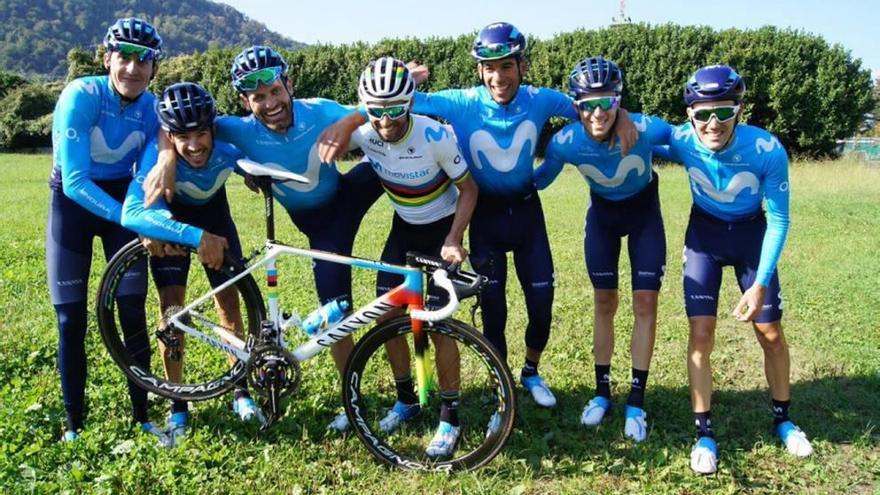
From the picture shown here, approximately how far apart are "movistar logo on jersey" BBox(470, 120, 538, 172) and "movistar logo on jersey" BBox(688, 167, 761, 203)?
1.10m

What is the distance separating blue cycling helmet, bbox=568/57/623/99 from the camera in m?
4.10

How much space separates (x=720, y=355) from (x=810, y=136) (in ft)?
74.6

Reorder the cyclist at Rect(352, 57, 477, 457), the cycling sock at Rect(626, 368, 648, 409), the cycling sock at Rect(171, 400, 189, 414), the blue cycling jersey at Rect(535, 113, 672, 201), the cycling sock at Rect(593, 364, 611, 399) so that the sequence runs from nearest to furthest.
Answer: the cyclist at Rect(352, 57, 477, 457) → the blue cycling jersey at Rect(535, 113, 672, 201) → the cycling sock at Rect(171, 400, 189, 414) → the cycling sock at Rect(626, 368, 648, 409) → the cycling sock at Rect(593, 364, 611, 399)

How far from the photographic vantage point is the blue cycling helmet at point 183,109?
3879 millimetres

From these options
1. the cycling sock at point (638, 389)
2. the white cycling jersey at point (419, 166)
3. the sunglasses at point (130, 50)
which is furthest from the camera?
the cycling sock at point (638, 389)

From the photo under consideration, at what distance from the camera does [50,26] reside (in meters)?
183

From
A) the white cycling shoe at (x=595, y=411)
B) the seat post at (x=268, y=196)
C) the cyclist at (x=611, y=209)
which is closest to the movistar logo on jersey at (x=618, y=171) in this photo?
the cyclist at (x=611, y=209)

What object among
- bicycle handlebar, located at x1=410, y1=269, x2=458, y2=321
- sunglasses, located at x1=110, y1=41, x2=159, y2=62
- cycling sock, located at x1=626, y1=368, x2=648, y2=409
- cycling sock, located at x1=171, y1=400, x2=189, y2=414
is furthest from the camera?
cycling sock, located at x1=626, y1=368, x2=648, y2=409

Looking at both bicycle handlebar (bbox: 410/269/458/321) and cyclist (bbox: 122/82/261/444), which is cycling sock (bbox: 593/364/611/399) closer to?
bicycle handlebar (bbox: 410/269/458/321)

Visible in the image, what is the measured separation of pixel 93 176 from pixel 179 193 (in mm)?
518

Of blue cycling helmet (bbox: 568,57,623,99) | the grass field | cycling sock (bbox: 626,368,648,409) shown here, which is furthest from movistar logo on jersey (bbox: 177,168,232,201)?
cycling sock (bbox: 626,368,648,409)

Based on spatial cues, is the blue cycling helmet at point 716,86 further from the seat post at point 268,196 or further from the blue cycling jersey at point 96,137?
the blue cycling jersey at point 96,137

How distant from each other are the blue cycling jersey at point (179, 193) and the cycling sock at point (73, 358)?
0.83 metres

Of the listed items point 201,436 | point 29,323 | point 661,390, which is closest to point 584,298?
point 661,390
